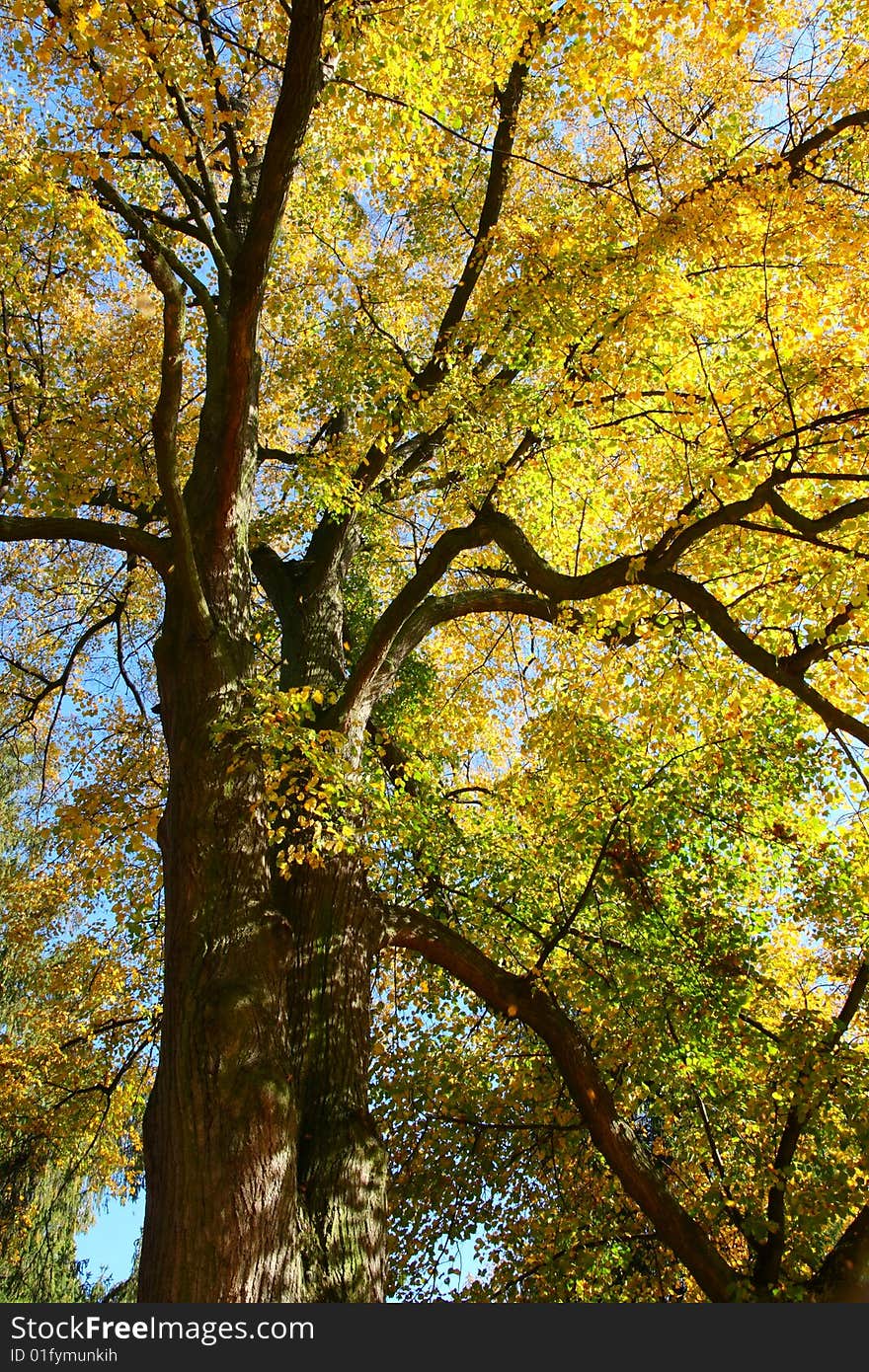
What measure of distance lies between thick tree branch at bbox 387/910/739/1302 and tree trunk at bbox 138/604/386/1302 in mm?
501

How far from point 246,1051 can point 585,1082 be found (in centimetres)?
233

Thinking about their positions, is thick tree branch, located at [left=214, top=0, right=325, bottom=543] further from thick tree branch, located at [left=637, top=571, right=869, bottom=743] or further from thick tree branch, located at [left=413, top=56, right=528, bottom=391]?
thick tree branch, located at [left=637, top=571, right=869, bottom=743]

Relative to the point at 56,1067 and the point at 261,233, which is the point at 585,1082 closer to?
the point at 261,233

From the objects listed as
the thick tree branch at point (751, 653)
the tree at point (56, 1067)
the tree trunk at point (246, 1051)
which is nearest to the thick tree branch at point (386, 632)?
the tree trunk at point (246, 1051)

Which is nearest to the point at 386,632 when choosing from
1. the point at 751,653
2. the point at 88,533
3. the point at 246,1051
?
the point at 88,533

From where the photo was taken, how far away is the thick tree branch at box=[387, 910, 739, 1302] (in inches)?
205

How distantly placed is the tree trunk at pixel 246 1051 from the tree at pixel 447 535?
2cm

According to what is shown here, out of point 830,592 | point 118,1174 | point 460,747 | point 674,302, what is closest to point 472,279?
point 674,302

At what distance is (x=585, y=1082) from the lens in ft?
18.0

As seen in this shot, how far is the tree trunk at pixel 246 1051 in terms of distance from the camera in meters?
3.69

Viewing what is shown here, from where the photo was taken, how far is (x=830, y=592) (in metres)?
5.48

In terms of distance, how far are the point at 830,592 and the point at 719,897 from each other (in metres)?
3.04

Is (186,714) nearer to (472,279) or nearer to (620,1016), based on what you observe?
(620,1016)

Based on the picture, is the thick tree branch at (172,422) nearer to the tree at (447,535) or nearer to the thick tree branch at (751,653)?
the tree at (447,535)
